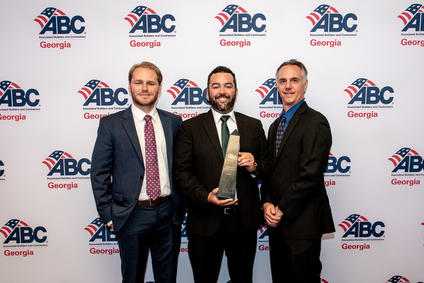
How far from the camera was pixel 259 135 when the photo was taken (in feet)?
7.02

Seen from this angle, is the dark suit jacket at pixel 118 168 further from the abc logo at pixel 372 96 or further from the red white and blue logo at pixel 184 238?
the abc logo at pixel 372 96

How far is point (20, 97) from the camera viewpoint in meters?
2.66

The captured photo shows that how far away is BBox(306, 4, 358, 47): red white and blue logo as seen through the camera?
103 inches

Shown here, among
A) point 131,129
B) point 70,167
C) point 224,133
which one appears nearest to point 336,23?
point 224,133

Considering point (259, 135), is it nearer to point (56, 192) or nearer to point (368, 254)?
point (368, 254)

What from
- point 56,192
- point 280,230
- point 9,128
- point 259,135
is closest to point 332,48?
point 259,135

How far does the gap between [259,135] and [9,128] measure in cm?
246

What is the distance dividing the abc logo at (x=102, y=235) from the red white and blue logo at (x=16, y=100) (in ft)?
4.47

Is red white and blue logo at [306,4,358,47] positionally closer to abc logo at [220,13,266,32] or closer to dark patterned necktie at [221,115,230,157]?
abc logo at [220,13,266,32]

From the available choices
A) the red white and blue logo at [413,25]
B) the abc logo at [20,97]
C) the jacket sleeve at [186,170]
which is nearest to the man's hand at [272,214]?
the jacket sleeve at [186,170]

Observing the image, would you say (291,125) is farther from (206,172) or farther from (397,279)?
(397,279)

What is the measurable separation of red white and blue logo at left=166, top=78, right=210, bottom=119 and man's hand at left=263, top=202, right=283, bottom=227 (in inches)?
46.6

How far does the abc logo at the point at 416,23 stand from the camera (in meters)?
2.65

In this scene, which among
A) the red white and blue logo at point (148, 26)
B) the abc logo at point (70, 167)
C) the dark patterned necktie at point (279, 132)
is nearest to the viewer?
the dark patterned necktie at point (279, 132)
